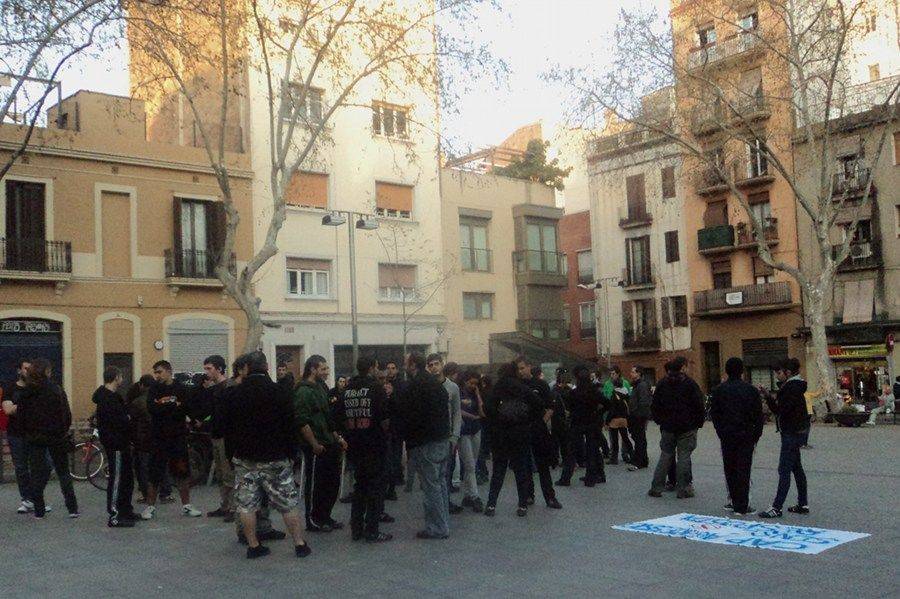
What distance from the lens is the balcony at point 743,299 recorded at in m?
40.1

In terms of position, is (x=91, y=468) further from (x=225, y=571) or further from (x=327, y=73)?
(x=327, y=73)

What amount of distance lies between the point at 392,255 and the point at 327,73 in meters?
6.77

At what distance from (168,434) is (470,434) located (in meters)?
3.92

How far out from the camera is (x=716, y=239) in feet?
139

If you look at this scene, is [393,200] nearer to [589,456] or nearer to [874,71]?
[874,71]

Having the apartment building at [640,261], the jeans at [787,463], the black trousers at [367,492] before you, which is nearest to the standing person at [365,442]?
the black trousers at [367,492]

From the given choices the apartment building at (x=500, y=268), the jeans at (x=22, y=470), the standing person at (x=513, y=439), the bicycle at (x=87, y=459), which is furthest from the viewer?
the apartment building at (x=500, y=268)

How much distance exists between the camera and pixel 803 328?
39156 millimetres

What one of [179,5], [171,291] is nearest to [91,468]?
[179,5]

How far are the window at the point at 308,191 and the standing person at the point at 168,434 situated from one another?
67.3ft

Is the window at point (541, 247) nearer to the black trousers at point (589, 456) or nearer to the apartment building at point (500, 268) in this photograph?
the apartment building at point (500, 268)

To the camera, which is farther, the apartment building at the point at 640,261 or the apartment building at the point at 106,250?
the apartment building at the point at 640,261

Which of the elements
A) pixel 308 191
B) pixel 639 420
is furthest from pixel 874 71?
pixel 639 420

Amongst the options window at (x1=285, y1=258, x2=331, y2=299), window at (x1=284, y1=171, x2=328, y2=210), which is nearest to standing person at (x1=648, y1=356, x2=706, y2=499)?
window at (x1=285, y1=258, x2=331, y2=299)
